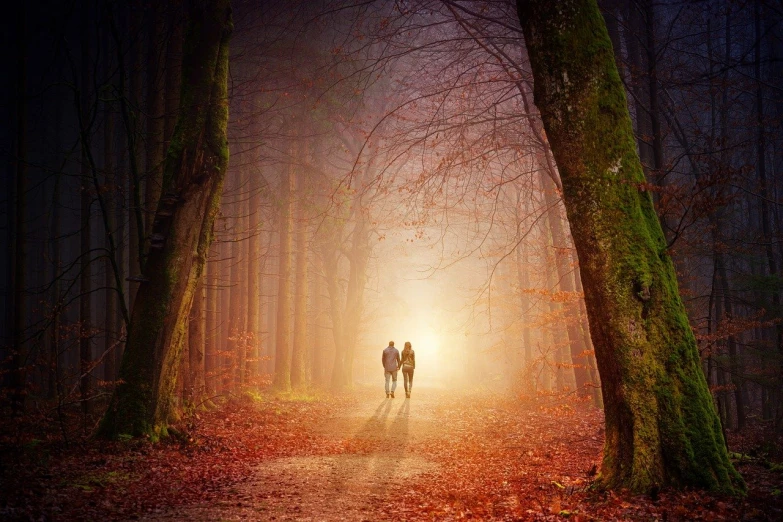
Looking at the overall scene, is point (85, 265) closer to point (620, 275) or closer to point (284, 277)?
point (620, 275)

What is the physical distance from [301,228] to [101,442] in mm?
14540

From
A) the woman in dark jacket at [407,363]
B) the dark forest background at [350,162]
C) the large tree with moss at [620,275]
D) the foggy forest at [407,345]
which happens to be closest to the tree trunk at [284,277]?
the dark forest background at [350,162]

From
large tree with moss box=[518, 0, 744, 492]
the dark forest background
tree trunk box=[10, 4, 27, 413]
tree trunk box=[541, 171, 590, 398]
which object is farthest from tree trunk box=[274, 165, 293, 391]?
large tree with moss box=[518, 0, 744, 492]

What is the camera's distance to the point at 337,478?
20.8ft

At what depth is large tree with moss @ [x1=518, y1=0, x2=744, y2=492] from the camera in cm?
443

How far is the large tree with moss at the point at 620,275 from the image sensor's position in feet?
14.5

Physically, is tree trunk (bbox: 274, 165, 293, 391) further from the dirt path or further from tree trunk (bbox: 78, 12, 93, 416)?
the dirt path

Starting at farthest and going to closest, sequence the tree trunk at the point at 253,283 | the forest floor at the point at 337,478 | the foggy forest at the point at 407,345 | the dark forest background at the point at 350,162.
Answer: the tree trunk at the point at 253,283
the dark forest background at the point at 350,162
the foggy forest at the point at 407,345
the forest floor at the point at 337,478

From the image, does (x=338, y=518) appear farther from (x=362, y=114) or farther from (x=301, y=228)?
(x=362, y=114)

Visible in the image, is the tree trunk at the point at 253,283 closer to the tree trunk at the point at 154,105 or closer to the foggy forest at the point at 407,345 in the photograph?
the foggy forest at the point at 407,345

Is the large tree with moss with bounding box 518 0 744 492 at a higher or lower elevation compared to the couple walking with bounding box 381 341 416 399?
higher

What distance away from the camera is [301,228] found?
→ 20.8m

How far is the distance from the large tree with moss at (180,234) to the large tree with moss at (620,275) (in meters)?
6.19

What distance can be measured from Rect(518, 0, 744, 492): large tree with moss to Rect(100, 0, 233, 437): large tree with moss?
6.19 meters
